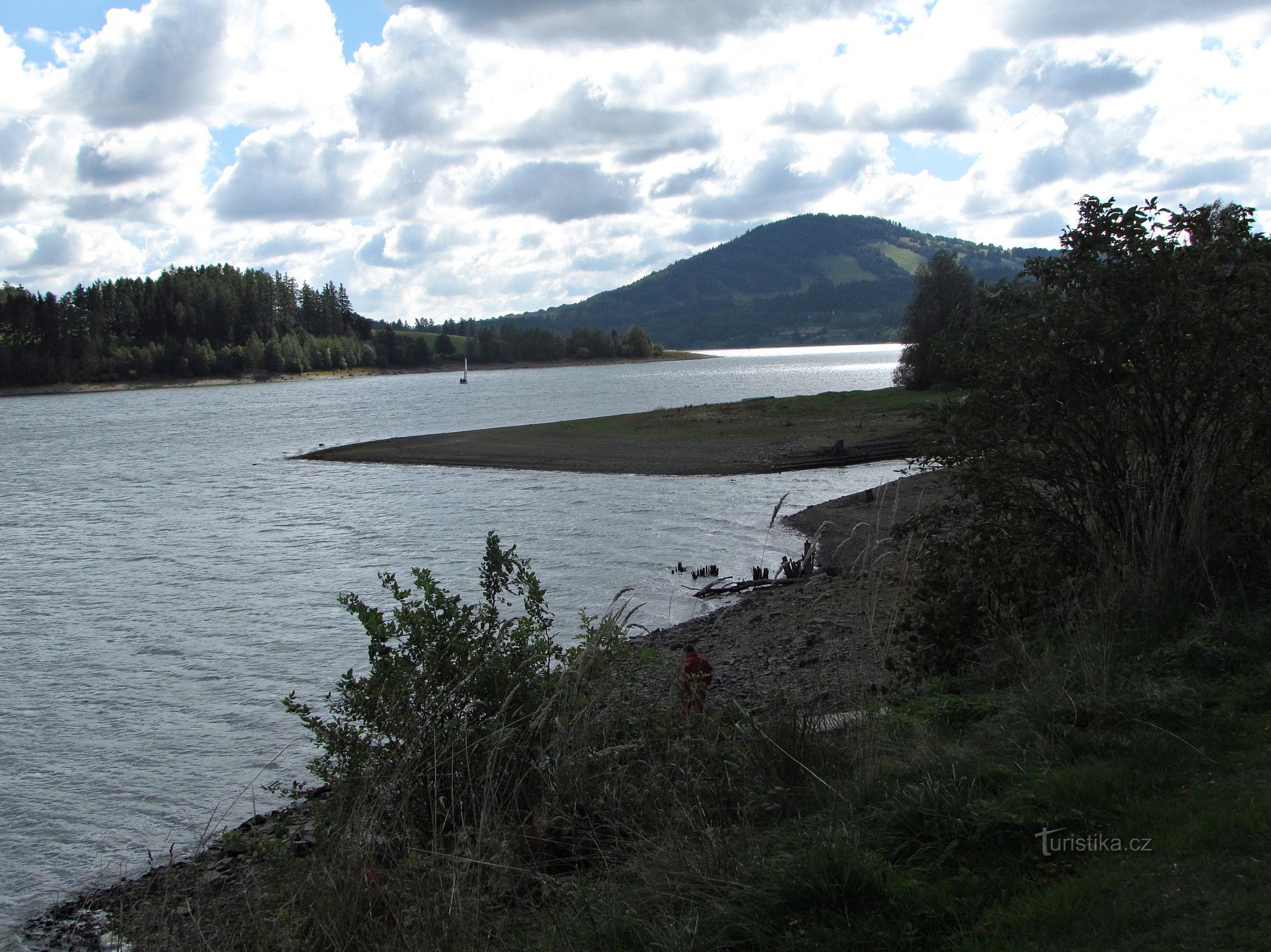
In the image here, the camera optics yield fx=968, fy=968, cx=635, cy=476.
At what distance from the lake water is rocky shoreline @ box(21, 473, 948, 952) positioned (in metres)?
0.54

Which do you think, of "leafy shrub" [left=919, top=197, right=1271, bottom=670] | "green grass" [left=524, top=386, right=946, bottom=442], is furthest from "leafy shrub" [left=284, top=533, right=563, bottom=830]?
"green grass" [left=524, top=386, right=946, bottom=442]

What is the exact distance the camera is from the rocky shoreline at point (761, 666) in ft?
24.9

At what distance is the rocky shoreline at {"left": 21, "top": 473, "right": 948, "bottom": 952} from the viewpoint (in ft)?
24.9

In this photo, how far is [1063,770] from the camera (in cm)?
526

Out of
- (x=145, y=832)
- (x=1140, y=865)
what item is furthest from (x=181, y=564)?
(x=1140, y=865)

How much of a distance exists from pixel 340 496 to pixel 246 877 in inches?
1147

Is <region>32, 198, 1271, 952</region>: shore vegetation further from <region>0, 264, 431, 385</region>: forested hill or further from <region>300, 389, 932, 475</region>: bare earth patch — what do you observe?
<region>0, 264, 431, 385</region>: forested hill

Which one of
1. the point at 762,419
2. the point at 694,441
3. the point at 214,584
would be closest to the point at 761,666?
the point at 214,584

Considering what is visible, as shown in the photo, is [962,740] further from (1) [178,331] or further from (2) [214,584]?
(1) [178,331]

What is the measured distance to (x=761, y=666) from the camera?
12.4 meters

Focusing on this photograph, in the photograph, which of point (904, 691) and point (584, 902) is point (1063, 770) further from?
point (904, 691)

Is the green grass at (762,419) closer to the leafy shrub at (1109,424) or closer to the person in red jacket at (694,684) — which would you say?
the leafy shrub at (1109,424)

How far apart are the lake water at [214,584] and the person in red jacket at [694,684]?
401cm

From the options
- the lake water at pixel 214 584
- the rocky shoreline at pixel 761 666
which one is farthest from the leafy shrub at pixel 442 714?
the lake water at pixel 214 584
